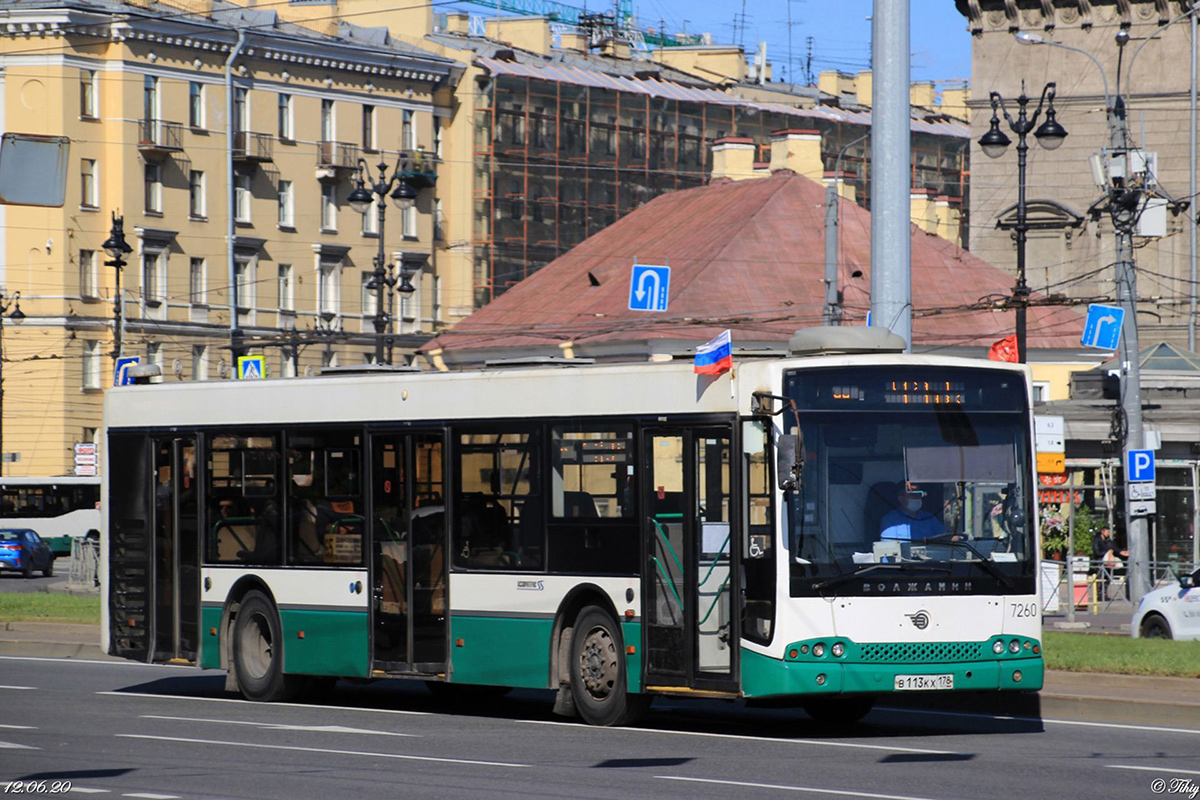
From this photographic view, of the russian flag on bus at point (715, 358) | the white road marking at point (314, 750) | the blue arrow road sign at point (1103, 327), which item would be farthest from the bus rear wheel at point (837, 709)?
the blue arrow road sign at point (1103, 327)

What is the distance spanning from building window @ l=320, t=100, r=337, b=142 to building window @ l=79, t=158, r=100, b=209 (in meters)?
10.4

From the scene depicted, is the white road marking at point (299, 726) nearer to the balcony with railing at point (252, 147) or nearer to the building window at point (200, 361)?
the building window at point (200, 361)

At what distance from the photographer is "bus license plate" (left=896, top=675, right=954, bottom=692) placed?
15.2 meters

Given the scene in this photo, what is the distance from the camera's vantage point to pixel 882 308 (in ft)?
65.6

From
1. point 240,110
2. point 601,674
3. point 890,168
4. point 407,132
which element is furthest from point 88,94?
point 601,674

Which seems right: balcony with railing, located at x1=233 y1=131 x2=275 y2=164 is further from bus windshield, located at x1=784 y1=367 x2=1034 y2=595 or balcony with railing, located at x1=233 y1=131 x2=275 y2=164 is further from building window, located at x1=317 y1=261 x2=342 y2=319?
bus windshield, located at x1=784 y1=367 x2=1034 y2=595

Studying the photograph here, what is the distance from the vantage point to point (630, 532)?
16.2m

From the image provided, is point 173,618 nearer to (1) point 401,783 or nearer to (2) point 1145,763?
(1) point 401,783

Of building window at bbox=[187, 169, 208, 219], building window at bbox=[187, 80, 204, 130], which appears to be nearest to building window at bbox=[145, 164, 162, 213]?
building window at bbox=[187, 169, 208, 219]

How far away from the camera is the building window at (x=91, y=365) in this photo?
74312mm

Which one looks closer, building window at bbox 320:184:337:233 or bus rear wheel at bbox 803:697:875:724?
→ bus rear wheel at bbox 803:697:875:724

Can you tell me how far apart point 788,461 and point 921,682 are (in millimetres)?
1856

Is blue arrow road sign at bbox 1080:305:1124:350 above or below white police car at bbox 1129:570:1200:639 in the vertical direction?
above

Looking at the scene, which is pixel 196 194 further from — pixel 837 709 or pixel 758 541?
pixel 758 541
